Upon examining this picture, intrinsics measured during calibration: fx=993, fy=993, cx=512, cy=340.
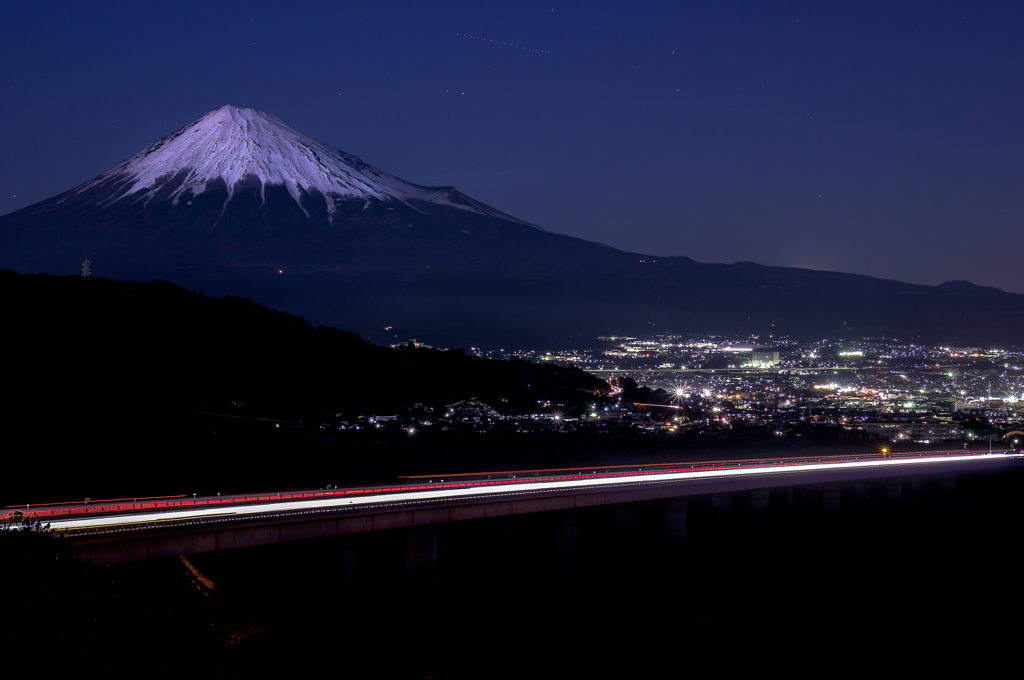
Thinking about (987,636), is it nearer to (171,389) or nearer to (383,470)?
(383,470)

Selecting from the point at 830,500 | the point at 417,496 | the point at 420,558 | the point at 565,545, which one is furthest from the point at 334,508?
the point at 830,500

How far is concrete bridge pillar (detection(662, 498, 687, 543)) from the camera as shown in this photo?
47844mm

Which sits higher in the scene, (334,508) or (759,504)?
(334,508)

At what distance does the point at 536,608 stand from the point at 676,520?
13.8m

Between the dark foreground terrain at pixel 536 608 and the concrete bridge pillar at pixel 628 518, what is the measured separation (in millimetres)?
92

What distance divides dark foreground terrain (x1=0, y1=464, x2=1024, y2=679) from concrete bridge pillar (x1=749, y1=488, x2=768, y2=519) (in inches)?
49.2

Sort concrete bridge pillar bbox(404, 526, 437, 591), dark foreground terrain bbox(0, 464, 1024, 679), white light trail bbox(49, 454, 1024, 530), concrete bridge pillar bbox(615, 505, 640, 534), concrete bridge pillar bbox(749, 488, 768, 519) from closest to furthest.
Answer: dark foreground terrain bbox(0, 464, 1024, 679) → white light trail bbox(49, 454, 1024, 530) → concrete bridge pillar bbox(404, 526, 437, 591) → concrete bridge pillar bbox(615, 505, 640, 534) → concrete bridge pillar bbox(749, 488, 768, 519)

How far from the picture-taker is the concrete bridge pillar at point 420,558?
34.3 m

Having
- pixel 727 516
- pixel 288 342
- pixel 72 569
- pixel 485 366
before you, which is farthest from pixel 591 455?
pixel 72 569

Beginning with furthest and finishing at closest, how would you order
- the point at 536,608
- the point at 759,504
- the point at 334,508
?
the point at 759,504 < the point at 536,608 < the point at 334,508

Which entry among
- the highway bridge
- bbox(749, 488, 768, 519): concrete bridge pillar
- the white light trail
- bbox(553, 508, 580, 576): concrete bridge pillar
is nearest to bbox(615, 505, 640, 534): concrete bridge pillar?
the highway bridge

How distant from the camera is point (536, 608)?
3625 cm

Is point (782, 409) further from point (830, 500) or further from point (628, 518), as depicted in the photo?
point (628, 518)

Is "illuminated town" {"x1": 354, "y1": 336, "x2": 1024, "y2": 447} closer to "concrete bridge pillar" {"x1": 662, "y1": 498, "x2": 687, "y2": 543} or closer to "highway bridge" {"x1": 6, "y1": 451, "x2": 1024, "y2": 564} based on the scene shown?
"concrete bridge pillar" {"x1": 662, "y1": 498, "x2": 687, "y2": 543}
